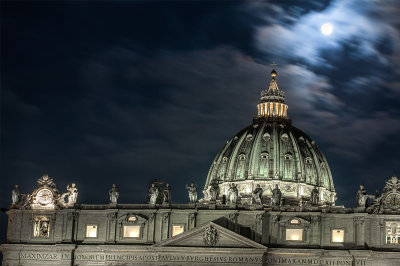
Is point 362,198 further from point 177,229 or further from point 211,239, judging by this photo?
point 177,229

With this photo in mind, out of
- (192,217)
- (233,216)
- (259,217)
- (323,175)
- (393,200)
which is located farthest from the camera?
(323,175)

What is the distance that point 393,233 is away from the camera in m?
117

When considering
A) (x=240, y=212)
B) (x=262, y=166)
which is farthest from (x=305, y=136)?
(x=240, y=212)

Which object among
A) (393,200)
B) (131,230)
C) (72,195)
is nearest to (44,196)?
(72,195)

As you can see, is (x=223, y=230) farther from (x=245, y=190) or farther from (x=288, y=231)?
(x=245, y=190)

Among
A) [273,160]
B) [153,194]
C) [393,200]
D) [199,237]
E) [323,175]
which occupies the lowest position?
[199,237]

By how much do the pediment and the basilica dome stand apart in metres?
34.8

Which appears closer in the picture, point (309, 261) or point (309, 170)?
point (309, 261)

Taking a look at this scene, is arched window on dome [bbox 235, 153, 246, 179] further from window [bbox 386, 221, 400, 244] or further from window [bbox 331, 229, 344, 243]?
window [bbox 386, 221, 400, 244]

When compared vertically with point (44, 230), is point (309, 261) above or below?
below

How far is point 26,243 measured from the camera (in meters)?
124

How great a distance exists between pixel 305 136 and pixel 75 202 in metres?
52.1

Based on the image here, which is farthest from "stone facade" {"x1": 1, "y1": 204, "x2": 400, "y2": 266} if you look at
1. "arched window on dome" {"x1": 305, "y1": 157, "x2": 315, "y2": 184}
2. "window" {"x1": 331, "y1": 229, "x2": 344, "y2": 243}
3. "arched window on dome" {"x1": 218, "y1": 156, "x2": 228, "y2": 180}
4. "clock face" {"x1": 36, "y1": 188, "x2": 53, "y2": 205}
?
"arched window on dome" {"x1": 218, "y1": 156, "x2": 228, "y2": 180}

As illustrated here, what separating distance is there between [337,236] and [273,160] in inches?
1662
